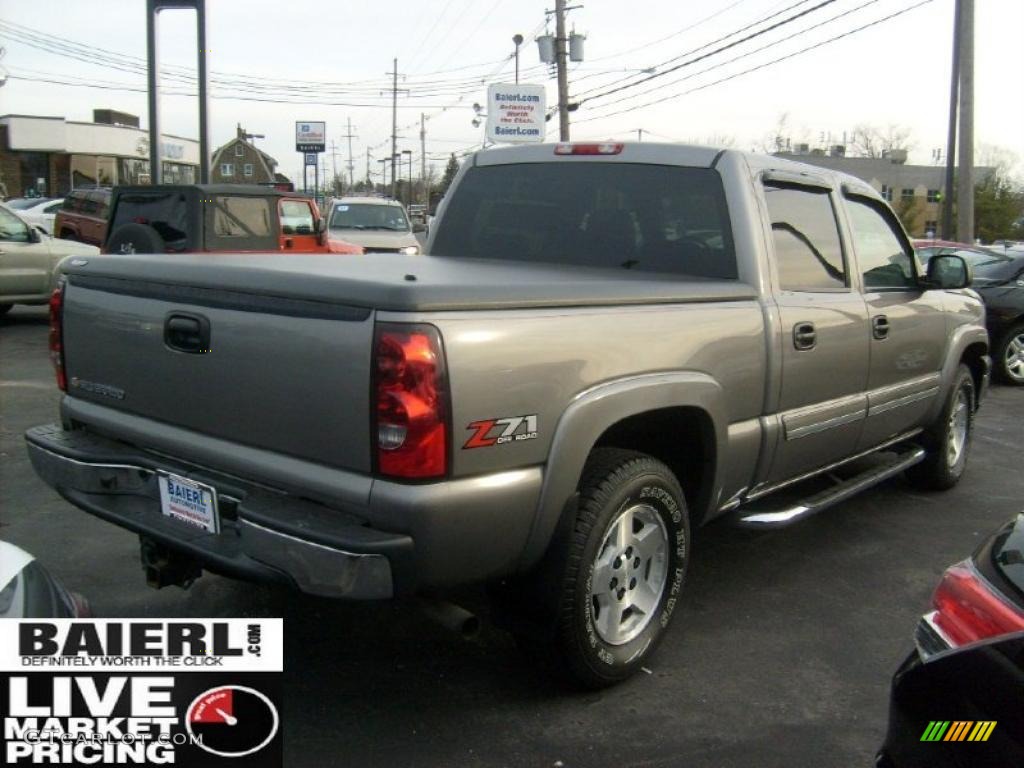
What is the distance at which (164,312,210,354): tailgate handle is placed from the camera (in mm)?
3092

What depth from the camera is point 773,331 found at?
157 inches

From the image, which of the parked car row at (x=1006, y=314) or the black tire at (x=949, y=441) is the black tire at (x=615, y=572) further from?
the parked car row at (x=1006, y=314)

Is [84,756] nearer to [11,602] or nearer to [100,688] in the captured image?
[100,688]

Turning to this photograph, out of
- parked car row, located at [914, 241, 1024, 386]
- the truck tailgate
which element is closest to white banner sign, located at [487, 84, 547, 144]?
parked car row, located at [914, 241, 1024, 386]

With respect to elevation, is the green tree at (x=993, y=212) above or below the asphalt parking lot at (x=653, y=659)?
above

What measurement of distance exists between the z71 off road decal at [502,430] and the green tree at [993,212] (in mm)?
58240

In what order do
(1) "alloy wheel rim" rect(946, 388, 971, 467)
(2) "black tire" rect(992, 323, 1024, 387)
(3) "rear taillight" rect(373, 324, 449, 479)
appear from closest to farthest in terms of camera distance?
(3) "rear taillight" rect(373, 324, 449, 479), (1) "alloy wheel rim" rect(946, 388, 971, 467), (2) "black tire" rect(992, 323, 1024, 387)

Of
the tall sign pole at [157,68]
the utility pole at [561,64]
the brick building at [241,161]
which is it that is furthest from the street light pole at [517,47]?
the brick building at [241,161]

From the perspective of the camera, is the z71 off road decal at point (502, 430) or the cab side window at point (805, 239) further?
the cab side window at point (805, 239)

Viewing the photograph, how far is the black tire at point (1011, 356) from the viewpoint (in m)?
10.8

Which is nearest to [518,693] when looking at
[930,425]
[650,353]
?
[650,353]

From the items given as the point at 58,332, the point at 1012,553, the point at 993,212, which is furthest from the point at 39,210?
the point at 993,212

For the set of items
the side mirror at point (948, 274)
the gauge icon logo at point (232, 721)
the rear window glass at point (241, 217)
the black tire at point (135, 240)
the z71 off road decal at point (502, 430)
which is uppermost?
the rear window glass at point (241, 217)

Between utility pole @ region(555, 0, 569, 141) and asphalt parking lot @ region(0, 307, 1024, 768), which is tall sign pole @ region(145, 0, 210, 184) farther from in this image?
utility pole @ region(555, 0, 569, 141)
